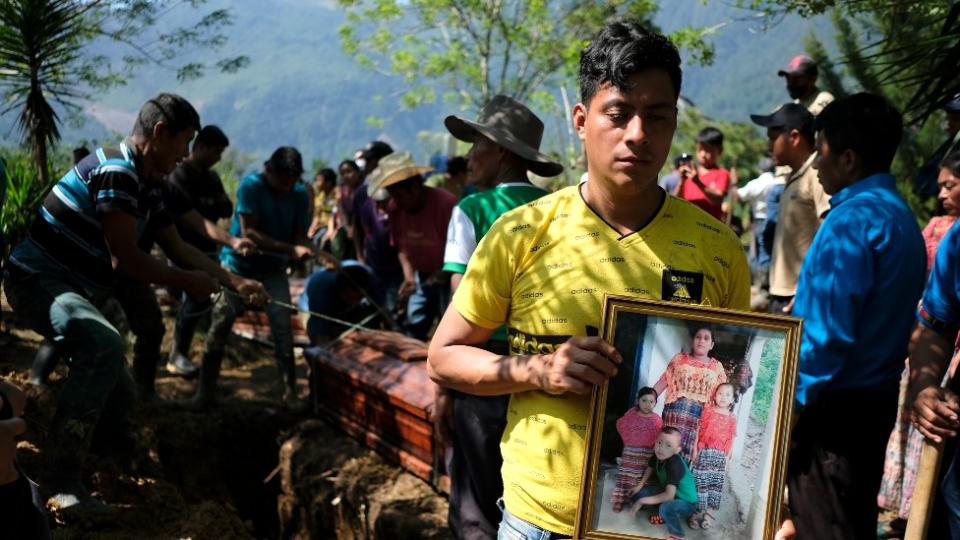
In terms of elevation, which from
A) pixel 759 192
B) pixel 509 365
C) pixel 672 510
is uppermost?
pixel 759 192

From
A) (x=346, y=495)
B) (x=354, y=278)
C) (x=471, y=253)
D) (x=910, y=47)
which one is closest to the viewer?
(x=471, y=253)

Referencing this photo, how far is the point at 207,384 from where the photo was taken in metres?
6.41

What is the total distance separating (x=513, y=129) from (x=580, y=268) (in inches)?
68.6

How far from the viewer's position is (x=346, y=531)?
5328 millimetres

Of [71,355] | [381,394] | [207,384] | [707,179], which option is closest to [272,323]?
[207,384]

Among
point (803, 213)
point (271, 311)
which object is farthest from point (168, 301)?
point (803, 213)

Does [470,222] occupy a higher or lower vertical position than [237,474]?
higher

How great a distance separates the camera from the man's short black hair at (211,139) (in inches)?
267

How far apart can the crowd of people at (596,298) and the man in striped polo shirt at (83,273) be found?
1 centimetres

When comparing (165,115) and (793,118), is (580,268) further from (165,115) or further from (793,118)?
(793,118)

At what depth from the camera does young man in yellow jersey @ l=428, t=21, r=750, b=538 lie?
78.7 inches

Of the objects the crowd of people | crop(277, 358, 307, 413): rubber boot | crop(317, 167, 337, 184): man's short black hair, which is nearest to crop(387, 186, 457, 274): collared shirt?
the crowd of people

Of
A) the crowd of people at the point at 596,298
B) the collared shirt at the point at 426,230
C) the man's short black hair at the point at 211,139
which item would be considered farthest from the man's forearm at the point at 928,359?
the man's short black hair at the point at 211,139

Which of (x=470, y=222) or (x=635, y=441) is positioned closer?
(x=635, y=441)
